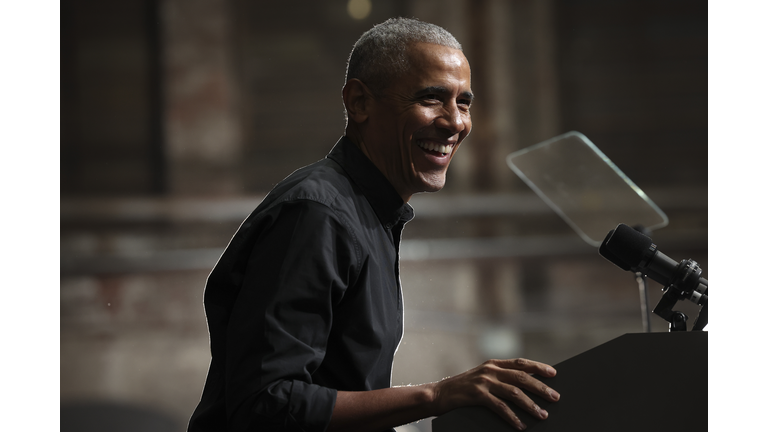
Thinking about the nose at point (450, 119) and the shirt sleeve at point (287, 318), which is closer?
the shirt sleeve at point (287, 318)

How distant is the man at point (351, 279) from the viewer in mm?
867

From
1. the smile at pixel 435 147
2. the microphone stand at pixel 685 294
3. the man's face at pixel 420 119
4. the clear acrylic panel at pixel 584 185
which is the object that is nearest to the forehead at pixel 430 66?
the man's face at pixel 420 119

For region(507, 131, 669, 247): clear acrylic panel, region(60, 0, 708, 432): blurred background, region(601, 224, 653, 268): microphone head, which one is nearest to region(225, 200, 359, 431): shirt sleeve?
region(601, 224, 653, 268): microphone head

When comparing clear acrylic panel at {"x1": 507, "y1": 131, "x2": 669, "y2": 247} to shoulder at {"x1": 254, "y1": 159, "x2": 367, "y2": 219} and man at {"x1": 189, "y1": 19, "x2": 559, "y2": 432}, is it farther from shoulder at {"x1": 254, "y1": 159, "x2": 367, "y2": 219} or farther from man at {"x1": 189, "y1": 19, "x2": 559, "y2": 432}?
shoulder at {"x1": 254, "y1": 159, "x2": 367, "y2": 219}

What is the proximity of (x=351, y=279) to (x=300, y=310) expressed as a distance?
12cm

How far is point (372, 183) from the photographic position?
118 cm

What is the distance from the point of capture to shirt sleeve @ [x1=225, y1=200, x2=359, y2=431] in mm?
860

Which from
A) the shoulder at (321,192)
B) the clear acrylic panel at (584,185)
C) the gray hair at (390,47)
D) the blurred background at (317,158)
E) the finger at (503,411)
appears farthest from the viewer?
the blurred background at (317,158)

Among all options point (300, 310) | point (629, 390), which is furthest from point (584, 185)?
point (300, 310)

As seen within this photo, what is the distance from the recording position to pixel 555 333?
3.48 m

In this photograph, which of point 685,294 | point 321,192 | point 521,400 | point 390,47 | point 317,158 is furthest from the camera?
point 317,158

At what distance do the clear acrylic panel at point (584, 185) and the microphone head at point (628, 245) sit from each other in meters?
0.90

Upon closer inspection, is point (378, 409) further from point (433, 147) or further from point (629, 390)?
point (433, 147)

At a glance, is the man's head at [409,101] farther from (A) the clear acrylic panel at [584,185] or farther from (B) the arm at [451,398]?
(A) the clear acrylic panel at [584,185]
